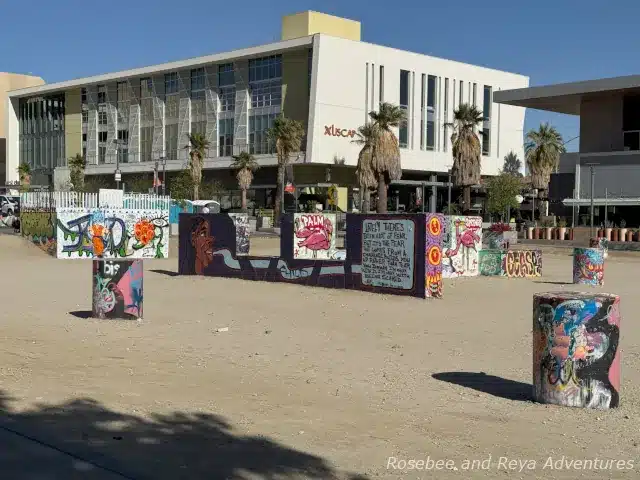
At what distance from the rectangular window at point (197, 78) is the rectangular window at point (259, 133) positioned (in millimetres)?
7326

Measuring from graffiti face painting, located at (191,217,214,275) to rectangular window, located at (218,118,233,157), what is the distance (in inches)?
2053

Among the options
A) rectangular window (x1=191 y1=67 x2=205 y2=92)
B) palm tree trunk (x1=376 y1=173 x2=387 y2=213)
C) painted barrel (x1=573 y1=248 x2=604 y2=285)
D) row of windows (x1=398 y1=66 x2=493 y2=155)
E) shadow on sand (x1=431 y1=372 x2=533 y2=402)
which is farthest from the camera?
rectangular window (x1=191 y1=67 x2=205 y2=92)

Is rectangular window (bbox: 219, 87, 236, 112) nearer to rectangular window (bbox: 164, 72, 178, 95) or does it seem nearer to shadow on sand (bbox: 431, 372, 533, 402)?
rectangular window (bbox: 164, 72, 178, 95)

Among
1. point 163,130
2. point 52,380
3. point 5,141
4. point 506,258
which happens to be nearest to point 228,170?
point 163,130

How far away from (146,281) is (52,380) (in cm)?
1405

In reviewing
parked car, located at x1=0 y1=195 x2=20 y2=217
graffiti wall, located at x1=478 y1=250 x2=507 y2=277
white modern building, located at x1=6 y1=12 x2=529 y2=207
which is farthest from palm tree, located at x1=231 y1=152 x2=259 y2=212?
graffiti wall, located at x1=478 y1=250 x2=507 y2=277

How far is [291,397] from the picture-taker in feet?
26.2

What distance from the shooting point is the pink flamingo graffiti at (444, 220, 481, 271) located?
952 inches

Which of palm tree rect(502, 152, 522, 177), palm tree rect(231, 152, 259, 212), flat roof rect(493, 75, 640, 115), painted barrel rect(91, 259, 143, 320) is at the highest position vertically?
flat roof rect(493, 75, 640, 115)

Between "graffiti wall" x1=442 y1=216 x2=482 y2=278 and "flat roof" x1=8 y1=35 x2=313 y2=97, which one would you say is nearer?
"graffiti wall" x1=442 y1=216 x2=482 y2=278

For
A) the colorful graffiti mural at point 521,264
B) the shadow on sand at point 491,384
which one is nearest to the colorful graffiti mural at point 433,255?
the colorful graffiti mural at point 521,264

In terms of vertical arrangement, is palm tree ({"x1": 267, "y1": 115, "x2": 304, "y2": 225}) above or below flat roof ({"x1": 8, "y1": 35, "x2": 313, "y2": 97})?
below

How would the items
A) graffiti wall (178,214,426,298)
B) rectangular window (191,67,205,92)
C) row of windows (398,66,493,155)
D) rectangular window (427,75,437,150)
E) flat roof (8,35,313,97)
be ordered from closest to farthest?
graffiti wall (178,214,426,298) → flat roof (8,35,313,97) → row of windows (398,66,493,155) → rectangular window (427,75,437,150) → rectangular window (191,67,205,92)

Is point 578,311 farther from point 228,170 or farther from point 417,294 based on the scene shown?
point 228,170
